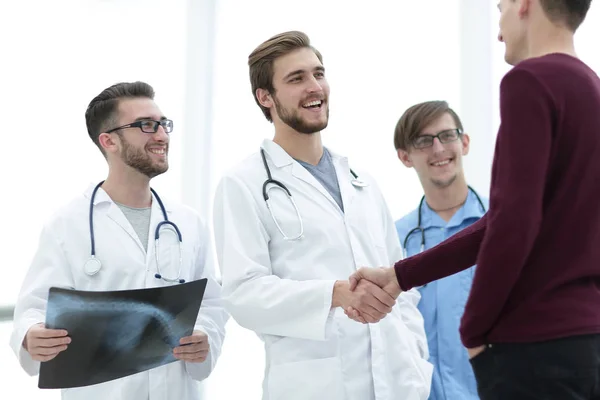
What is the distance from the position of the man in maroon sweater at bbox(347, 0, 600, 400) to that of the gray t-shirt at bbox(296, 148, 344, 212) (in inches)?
33.9

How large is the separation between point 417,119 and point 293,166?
835 millimetres

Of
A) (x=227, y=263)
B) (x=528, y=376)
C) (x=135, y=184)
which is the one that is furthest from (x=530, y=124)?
(x=135, y=184)

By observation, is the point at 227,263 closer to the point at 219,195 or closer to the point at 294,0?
the point at 219,195

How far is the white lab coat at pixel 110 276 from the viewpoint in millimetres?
1811


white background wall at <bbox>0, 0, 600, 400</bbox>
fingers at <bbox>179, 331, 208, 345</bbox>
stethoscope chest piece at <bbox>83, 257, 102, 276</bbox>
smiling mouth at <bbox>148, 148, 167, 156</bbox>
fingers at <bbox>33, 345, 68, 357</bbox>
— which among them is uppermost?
white background wall at <bbox>0, 0, 600, 400</bbox>

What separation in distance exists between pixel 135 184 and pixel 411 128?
1.09 meters

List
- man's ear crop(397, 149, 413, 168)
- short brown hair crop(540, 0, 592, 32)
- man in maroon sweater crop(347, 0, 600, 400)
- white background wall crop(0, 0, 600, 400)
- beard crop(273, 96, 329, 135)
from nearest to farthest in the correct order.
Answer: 1. man in maroon sweater crop(347, 0, 600, 400)
2. short brown hair crop(540, 0, 592, 32)
3. beard crop(273, 96, 329, 135)
4. man's ear crop(397, 149, 413, 168)
5. white background wall crop(0, 0, 600, 400)

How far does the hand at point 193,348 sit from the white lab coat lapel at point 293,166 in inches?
21.0

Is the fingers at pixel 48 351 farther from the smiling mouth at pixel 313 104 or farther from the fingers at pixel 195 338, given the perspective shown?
the smiling mouth at pixel 313 104

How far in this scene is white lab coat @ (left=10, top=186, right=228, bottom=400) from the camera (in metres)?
1.81

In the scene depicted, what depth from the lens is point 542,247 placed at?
1.02m

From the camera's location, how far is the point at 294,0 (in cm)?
356

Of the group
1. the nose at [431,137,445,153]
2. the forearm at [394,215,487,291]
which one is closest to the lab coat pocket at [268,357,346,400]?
the forearm at [394,215,487,291]

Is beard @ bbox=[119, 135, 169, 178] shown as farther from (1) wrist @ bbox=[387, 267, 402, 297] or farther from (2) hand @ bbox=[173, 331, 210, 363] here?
(1) wrist @ bbox=[387, 267, 402, 297]
